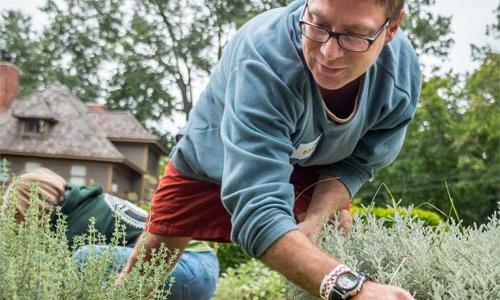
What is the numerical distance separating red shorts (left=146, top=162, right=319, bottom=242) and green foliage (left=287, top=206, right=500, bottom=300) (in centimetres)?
92

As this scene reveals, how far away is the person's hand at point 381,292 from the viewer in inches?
56.9

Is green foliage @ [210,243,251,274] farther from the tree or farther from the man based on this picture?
the tree

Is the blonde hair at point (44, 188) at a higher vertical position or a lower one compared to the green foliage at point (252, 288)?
higher

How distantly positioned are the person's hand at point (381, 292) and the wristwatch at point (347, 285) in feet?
0.04

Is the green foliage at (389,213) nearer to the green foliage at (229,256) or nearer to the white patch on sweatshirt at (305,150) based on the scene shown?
the white patch on sweatshirt at (305,150)

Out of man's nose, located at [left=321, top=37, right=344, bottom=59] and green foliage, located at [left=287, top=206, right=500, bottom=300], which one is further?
man's nose, located at [left=321, top=37, right=344, bottom=59]

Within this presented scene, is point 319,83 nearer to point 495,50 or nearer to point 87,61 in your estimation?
point 495,50

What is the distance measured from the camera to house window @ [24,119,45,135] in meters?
24.0

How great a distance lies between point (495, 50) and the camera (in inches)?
898

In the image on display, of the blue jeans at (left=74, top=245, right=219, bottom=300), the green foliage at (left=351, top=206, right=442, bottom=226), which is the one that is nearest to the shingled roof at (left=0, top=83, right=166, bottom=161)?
the green foliage at (left=351, top=206, right=442, bottom=226)

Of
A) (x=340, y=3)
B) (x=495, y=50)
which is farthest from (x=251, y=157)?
(x=495, y=50)

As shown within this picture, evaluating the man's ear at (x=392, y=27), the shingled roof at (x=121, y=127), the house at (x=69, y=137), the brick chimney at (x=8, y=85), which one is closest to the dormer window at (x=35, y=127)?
the house at (x=69, y=137)

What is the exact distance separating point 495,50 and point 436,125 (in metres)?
3.46

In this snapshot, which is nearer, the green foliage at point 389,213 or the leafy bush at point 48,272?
the leafy bush at point 48,272
